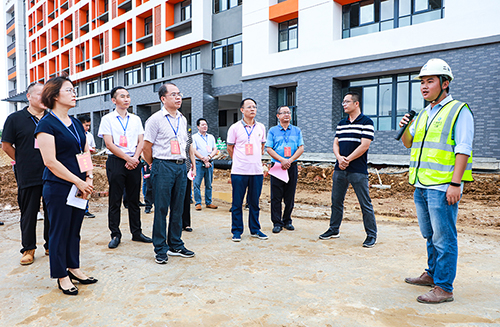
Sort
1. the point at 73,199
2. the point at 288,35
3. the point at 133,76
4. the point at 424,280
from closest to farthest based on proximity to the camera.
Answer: the point at 73,199 < the point at 424,280 < the point at 288,35 < the point at 133,76

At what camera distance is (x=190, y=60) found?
22422 millimetres

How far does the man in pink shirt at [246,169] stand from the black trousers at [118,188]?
1.42 metres

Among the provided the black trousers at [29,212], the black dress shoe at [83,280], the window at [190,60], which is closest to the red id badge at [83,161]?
the black dress shoe at [83,280]

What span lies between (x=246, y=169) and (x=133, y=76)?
25.4 meters

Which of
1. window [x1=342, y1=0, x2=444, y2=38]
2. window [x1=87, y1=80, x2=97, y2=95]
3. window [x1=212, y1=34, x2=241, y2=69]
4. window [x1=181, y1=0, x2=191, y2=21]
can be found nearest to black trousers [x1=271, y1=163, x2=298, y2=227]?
window [x1=342, y1=0, x2=444, y2=38]

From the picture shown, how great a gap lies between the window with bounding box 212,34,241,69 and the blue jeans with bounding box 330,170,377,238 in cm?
1635

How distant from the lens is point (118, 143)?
4.61m

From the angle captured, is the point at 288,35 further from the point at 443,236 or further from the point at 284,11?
the point at 443,236

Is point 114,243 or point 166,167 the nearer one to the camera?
point 166,167

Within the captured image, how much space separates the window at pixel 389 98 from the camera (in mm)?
13602

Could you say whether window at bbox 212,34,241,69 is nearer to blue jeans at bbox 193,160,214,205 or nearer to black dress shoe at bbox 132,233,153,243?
blue jeans at bbox 193,160,214,205

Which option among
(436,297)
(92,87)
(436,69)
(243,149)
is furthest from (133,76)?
(436,297)

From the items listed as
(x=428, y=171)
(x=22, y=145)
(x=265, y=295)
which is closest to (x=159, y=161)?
(x=22, y=145)

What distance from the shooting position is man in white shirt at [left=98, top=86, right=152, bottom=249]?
4.54m
